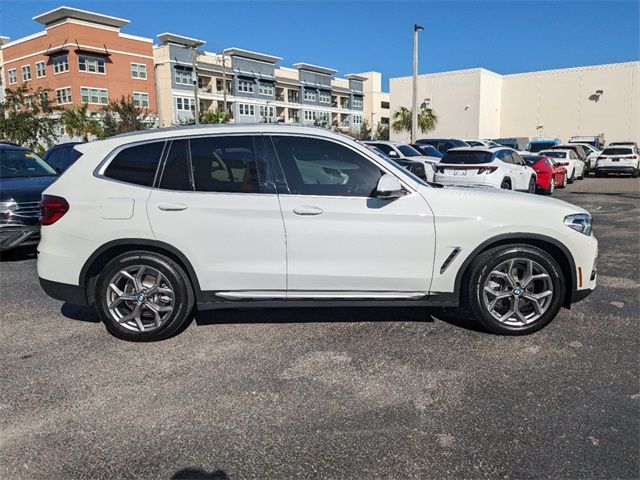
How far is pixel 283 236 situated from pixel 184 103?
6636 cm

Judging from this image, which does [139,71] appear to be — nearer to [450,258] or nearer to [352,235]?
[352,235]

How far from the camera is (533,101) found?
55.3 m

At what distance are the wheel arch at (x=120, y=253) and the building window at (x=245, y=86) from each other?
71.8 metres

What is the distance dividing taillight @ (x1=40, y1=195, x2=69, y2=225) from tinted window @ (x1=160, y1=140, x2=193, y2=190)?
0.83m

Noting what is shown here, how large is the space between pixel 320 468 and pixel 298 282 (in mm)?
1717

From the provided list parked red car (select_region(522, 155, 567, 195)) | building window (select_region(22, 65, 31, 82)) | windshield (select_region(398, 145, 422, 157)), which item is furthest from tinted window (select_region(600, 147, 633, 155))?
building window (select_region(22, 65, 31, 82))

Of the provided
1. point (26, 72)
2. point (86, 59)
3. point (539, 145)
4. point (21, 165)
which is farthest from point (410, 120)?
point (26, 72)

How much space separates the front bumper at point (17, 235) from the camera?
6.78 metres

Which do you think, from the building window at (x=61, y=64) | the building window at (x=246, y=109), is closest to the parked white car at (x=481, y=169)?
the building window at (x=61, y=64)

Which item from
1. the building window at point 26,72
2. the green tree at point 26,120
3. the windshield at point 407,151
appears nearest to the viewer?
the windshield at point 407,151

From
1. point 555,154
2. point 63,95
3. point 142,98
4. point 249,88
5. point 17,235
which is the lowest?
point 17,235

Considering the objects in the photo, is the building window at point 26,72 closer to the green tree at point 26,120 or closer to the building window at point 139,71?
the building window at point 139,71

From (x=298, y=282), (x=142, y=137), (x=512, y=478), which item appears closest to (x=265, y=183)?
(x=298, y=282)

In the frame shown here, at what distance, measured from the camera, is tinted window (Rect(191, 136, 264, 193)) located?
158 inches
